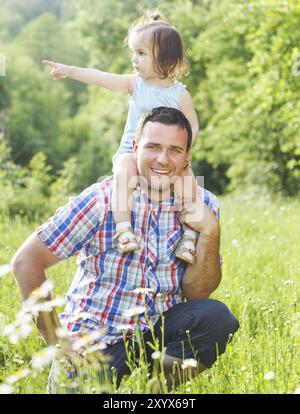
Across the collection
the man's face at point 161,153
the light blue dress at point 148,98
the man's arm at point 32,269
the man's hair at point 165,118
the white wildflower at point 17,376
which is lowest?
the white wildflower at point 17,376

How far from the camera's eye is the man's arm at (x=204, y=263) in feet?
10.8

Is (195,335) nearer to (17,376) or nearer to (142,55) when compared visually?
(17,376)

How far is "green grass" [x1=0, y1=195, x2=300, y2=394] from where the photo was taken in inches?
111

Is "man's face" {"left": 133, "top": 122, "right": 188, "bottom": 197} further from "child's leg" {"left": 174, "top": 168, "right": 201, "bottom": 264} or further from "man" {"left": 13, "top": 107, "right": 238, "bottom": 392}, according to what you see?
"child's leg" {"left": 174, "top": 168, "right": 201, "bottom": 264}

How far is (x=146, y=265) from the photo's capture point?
128 inches

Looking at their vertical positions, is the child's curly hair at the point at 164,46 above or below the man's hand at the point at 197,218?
above

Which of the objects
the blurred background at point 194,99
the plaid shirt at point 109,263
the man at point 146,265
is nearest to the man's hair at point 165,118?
the man at point 146,265

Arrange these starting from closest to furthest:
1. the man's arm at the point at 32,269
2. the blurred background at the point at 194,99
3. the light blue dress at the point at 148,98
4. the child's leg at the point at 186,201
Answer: the man's arm at the point at 32,269
the child's leg at the point at 186,201
the light blue dress at the point at 148,98
the blurred background at the point at 194,99

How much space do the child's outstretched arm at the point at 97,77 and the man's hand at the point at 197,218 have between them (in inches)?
48.4

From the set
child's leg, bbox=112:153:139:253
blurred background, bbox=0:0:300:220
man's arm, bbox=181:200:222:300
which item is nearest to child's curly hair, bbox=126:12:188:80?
child's leg, bbox=112:153:139:253

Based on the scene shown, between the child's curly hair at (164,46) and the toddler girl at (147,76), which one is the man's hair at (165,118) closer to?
the toddler girl at (147,76)

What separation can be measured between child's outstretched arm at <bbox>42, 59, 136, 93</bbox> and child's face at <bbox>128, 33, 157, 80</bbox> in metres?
0.13

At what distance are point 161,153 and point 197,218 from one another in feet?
1.22

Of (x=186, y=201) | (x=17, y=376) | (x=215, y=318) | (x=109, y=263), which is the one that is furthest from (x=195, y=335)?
(x=17, y=376)
